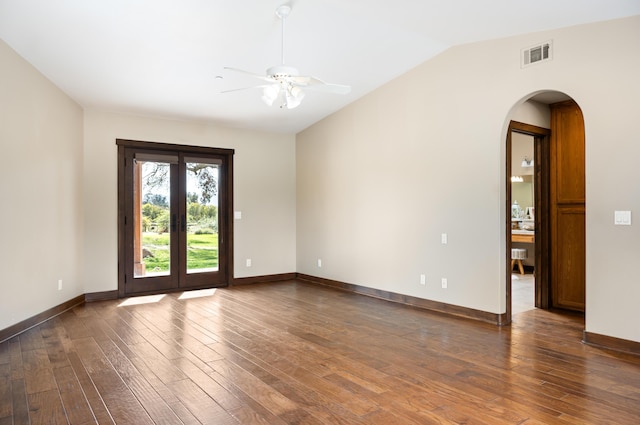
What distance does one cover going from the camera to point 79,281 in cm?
574

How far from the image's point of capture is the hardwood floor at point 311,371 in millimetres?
2549

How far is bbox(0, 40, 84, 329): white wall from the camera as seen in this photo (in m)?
4.04

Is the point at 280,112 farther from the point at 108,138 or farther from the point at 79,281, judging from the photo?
the point at 79,281

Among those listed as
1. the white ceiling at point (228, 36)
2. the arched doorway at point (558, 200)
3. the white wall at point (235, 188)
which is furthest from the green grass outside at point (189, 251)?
the arched doorway at point (558, 200)

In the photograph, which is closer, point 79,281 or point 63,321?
point 63,321

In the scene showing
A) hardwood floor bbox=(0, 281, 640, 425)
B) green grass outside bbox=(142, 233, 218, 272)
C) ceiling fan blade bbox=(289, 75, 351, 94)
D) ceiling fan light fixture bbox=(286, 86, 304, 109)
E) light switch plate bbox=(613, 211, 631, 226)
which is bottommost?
hardwood floor bbox=(0, 281, 640, 425)

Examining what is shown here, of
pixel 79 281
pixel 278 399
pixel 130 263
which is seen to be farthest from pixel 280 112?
pixel 278 399

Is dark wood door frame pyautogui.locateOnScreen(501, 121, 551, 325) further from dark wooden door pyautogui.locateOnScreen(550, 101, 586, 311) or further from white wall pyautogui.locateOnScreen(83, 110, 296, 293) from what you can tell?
white wall pyautogui.locateOnScreen(83, 110, 296, 293)

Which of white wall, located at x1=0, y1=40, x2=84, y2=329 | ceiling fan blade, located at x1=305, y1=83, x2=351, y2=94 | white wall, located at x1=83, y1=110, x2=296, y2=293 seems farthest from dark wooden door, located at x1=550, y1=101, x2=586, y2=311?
white wall, located at x1=0, y1=40, x2=84, y2=329

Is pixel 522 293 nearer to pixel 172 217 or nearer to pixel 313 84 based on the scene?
pixel 313 84

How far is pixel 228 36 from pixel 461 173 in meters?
3.08

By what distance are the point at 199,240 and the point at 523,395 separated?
18.0 feet

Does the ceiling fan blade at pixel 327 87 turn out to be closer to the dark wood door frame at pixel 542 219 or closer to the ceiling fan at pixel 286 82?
the ceiling fan at pixel 286 82

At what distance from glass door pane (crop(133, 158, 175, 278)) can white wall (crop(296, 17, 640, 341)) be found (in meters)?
2.48
